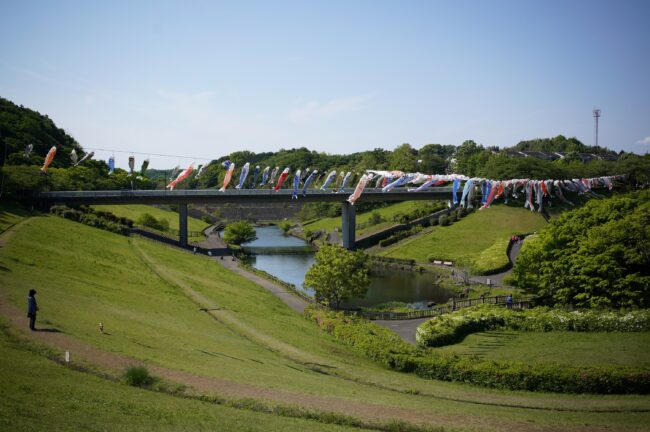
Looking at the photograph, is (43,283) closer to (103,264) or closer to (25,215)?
(103,264)

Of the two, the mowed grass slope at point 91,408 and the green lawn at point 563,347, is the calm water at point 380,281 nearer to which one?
the green lawn at point 563,347

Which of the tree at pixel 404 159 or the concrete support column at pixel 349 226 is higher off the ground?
the tree at pixel 404 159

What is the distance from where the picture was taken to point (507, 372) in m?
29.9

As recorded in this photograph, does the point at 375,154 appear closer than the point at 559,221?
No

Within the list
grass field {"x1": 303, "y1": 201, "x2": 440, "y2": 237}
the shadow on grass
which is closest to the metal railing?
the shadow on grass

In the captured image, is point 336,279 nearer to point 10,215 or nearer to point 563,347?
point 563,347

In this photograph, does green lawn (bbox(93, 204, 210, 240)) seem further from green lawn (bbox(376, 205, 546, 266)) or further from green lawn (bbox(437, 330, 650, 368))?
green lawn (bbox(437, 330, 650, 368))

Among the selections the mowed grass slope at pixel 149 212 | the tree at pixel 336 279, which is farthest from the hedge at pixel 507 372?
the mowed grass slope at pixel 149 212

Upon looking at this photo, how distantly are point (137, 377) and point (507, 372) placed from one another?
1954 cm

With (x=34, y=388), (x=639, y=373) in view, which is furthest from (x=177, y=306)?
(x=639, y=373)

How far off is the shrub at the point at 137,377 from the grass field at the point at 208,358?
0.77 meters

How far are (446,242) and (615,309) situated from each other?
1820 inches

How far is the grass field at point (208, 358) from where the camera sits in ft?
65.1

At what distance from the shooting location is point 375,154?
16112cm
